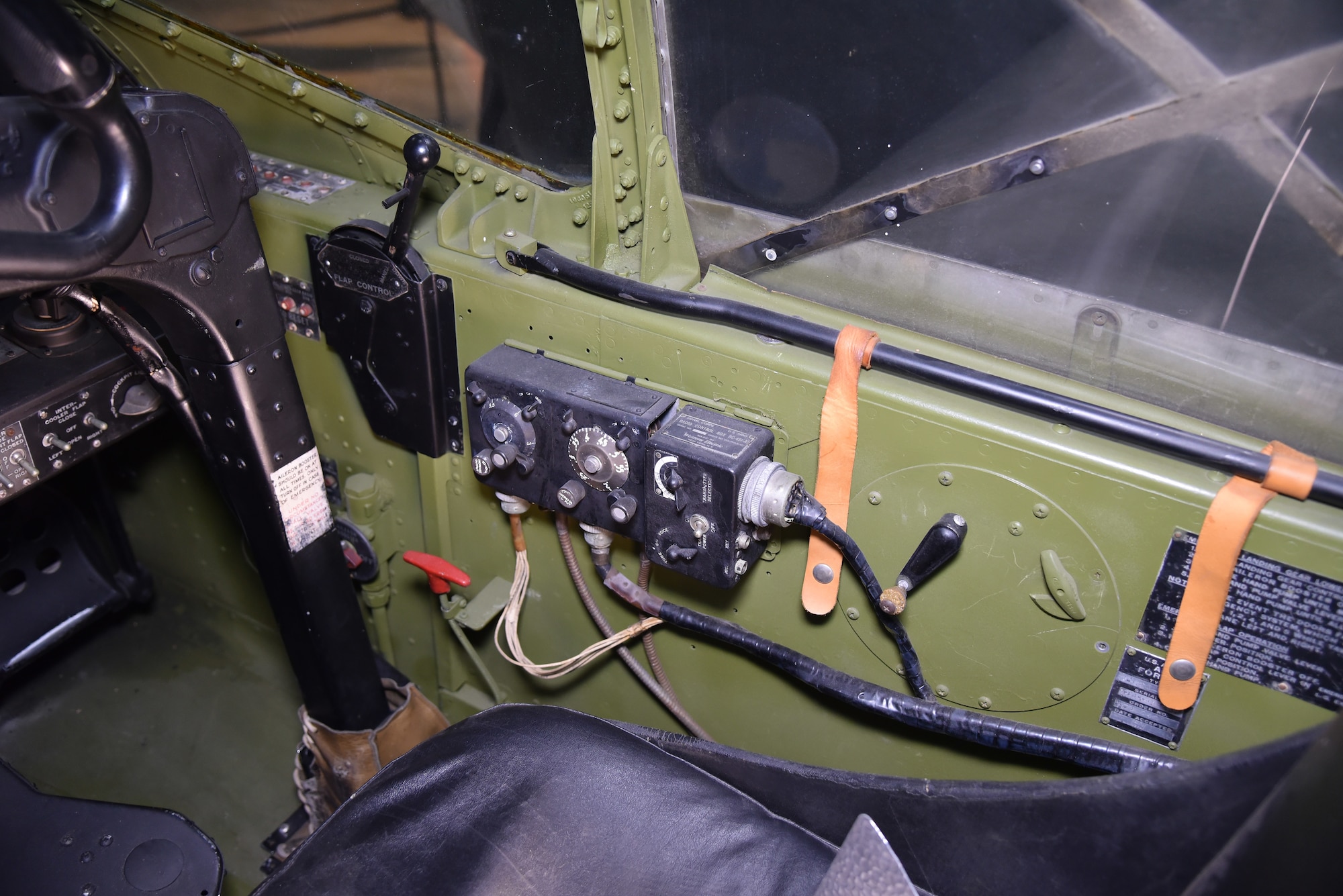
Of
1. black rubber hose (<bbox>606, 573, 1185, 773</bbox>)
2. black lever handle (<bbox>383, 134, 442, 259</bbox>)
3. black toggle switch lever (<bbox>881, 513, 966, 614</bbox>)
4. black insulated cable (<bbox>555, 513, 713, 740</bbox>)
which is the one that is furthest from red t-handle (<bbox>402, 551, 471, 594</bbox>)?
black toggle switch lever (<bbox>881, 513, 966, 614</bbox>)

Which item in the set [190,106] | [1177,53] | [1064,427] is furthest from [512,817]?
[1177,53]

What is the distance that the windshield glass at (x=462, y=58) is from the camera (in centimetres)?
157

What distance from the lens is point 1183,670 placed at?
4.32 ft

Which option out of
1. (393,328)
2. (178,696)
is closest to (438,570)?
(393,328)

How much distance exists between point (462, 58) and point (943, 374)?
97 centimetres

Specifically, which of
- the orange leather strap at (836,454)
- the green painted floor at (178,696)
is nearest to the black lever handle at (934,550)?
the orange leather strap at (836,454)

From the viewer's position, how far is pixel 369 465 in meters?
2.04

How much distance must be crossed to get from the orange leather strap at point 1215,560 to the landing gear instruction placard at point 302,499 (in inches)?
54.7

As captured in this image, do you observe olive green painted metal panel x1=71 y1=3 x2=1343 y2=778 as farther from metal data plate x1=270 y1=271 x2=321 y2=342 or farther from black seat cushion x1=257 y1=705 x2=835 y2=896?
black seat cushion x1=257 y1=705 x2=835 y2=896

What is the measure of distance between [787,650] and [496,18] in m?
1.15

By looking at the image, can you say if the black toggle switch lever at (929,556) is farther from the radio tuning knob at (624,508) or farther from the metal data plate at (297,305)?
the metal data plate at (297,305)

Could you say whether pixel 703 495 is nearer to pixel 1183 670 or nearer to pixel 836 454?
pixel 836 454

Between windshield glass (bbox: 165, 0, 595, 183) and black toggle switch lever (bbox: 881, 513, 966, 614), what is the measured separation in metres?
0.84

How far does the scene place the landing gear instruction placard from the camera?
5.40 ft
